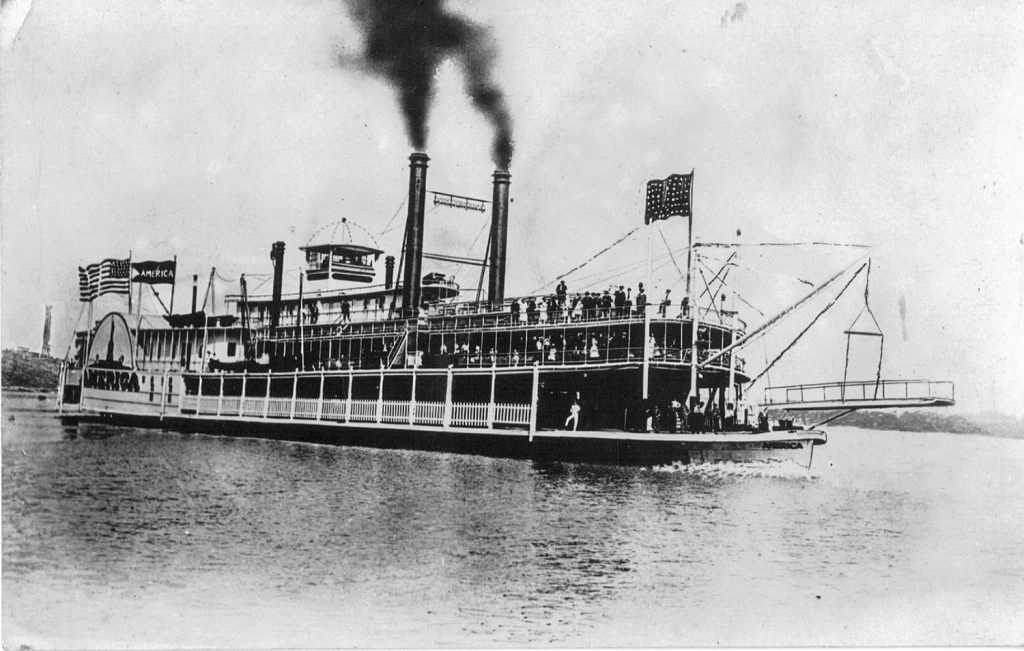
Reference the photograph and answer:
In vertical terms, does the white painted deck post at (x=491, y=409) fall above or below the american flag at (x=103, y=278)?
below

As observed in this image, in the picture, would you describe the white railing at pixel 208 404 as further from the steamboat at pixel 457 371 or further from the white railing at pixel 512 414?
the white railing at pixel 512 414

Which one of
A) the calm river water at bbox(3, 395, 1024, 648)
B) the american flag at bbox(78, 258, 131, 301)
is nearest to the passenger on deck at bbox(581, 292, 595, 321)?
the calm river water at bbox(3, 395, 1024, 648)

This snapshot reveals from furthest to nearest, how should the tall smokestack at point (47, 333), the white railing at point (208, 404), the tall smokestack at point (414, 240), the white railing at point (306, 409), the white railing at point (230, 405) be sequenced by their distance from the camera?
the white railing at point (208, 404) → the white railing at point (230, 405) → the tall smokestack at point (414, 240) → the white railing at point (306, 409) → the tall smokestack at point (47, 333)

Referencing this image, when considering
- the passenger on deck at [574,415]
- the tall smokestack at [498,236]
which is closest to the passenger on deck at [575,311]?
the passenger on deck at [574,415]

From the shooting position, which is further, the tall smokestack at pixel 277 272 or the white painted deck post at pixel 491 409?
the tall smokestack at pixel 277 272

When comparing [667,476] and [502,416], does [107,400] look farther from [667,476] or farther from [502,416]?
[667,476]

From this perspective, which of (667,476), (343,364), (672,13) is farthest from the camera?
(343,364)

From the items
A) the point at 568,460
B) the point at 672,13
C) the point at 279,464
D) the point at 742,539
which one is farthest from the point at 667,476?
the point at 672,13

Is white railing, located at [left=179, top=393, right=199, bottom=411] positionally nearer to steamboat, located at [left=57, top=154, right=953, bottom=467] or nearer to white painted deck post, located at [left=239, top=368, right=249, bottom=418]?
steamboat, located at [left=57, top=154, right=953, bottom=467]
